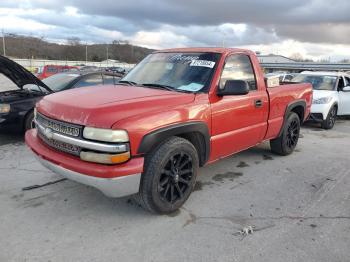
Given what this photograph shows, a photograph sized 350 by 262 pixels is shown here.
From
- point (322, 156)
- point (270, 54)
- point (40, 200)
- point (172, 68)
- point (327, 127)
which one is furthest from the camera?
point (270, 54)

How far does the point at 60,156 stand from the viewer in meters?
3.50

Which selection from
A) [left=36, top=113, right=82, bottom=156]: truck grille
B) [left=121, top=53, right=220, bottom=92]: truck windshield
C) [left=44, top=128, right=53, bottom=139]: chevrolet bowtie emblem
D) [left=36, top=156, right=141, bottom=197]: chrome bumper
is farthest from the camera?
[left=121, top=53, right=220, bottom=92]: truck windshield

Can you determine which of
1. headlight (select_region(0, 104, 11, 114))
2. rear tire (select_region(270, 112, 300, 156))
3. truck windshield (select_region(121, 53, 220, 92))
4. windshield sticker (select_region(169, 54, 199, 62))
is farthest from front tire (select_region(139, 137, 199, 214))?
headlight (select_region(0, 104, 11, 114))

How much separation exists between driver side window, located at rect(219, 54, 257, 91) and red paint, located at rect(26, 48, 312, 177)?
87 mm

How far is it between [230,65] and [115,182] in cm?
236

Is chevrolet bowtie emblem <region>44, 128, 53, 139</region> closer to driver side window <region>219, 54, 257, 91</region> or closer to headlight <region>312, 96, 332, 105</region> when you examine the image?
driver side window <region>219, 54, 257, 91</region>

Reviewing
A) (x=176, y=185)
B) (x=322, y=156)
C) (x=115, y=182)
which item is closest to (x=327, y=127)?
(x=322, y=156)

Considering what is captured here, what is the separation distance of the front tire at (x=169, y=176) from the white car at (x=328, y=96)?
6489 millimetres

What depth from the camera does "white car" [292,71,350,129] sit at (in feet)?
30.5

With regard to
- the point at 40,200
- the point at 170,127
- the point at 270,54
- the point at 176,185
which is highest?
the point at 270,54

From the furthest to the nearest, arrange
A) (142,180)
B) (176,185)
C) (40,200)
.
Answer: (40,200), (176,185), (142,180)

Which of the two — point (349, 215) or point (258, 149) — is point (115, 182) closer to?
point (349, 215)

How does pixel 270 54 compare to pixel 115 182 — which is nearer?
pixel 115 182

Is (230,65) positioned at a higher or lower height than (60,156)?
higher
